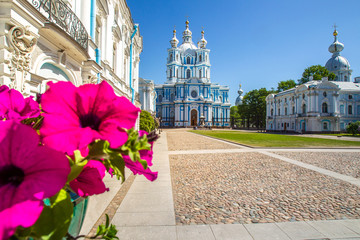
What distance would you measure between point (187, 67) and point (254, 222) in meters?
68.7

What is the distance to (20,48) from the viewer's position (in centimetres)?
455

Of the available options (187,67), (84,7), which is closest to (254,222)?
(84,7)

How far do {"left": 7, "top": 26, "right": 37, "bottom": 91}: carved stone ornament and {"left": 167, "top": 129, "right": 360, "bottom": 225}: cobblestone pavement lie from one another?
14.8 feet

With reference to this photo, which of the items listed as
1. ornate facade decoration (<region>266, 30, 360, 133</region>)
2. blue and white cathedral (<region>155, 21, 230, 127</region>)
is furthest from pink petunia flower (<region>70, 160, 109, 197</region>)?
blue and white cathedral (<region>155, 21, 230, 127</region>)

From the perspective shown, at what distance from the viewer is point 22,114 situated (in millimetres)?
1060

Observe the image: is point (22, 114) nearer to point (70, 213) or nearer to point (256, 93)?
point (70, 213)

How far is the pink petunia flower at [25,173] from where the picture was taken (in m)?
0.47

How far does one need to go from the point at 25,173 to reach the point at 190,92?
211 ft

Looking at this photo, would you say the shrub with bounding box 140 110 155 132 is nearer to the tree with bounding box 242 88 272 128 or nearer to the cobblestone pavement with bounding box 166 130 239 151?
the cobblestone pavement with bounding box 166 130 239 151

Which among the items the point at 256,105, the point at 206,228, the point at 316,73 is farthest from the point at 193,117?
the point at 206,228

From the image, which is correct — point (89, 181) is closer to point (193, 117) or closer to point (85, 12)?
point (85, 12)

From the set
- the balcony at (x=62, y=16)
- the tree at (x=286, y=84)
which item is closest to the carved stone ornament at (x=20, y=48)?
the balcony at (x=62, y=16)

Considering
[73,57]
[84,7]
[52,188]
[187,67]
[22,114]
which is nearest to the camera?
[52,188]

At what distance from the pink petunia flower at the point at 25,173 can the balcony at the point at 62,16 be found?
20.0 feet
